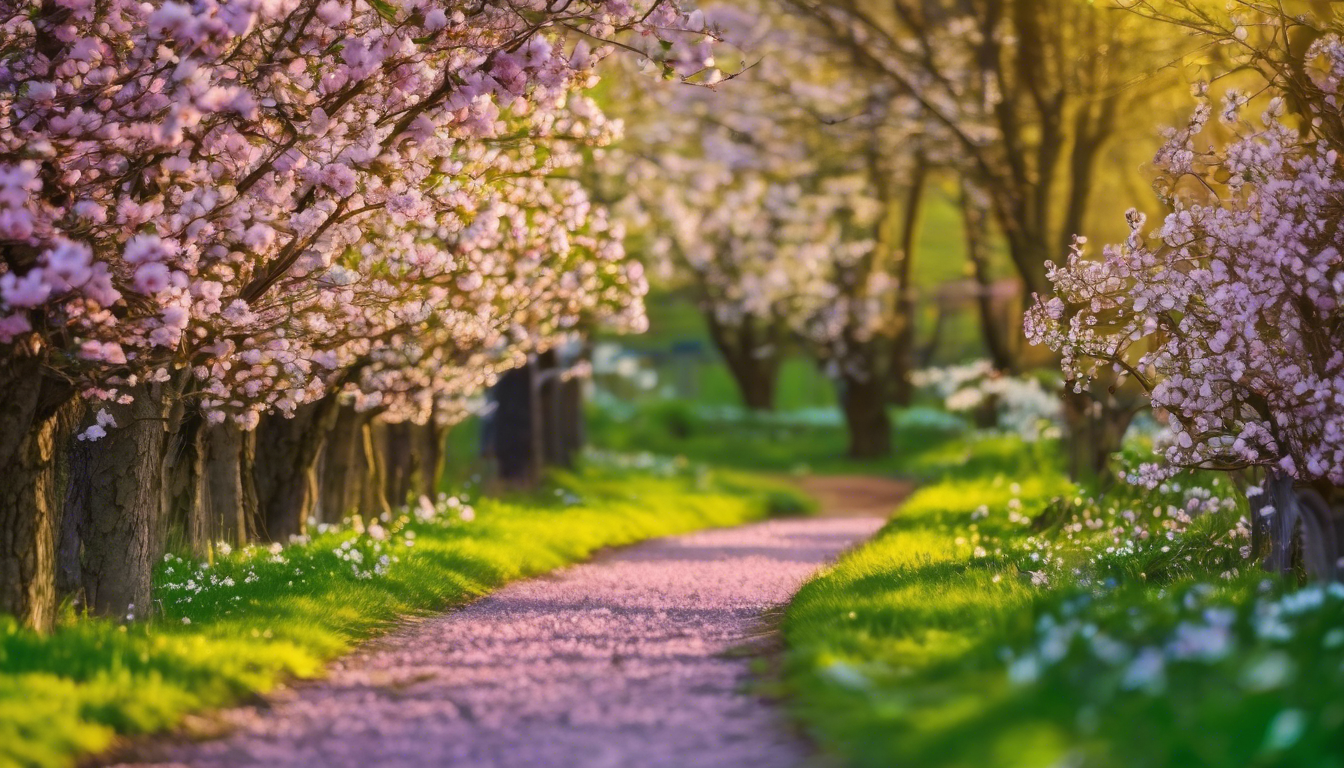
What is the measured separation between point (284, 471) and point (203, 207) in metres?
6.16

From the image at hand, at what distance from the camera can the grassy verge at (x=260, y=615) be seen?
273 inches

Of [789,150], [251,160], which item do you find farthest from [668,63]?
[789,150]

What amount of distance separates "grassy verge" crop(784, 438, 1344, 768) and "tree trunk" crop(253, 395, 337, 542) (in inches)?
238

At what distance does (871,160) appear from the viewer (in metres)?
29.2

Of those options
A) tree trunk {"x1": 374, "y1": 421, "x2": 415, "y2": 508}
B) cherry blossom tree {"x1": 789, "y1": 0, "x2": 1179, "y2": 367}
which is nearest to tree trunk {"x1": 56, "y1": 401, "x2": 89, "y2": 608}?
tree trunk {"x1": 374, "y1": 421, "x2": 415, "y2": 508}

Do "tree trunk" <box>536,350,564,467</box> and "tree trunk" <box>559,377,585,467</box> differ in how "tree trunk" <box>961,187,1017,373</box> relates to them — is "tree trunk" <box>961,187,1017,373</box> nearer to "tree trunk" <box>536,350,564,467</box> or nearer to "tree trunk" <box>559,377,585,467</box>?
"tree trunk" <box>559,377,585,467</box>

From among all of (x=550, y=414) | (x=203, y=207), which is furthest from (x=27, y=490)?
(x=550, y=414)

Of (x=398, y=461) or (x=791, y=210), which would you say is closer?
(x=398, y=461)

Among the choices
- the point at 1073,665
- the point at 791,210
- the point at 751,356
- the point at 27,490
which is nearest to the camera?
the point at 1073,665

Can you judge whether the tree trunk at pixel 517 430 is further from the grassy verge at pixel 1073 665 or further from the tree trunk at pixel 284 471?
the grassy verge at pixel 1073 665

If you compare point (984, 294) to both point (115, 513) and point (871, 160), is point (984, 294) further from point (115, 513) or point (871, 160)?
point (115, 513)

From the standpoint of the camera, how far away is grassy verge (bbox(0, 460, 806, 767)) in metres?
6.93

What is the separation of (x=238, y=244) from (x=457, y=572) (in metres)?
4.31

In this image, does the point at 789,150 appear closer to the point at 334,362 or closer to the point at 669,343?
the point at 334,362
